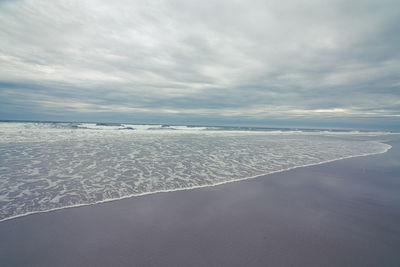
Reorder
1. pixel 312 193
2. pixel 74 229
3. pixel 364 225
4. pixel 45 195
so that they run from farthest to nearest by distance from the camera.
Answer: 1. pixel 312 193
2. pixel 45 195
3. pixel 364 225
4. pixel 74 229

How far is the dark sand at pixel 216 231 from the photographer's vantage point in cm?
291

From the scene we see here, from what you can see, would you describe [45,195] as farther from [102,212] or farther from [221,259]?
[221,259]

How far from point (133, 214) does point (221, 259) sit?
2341 millimetres

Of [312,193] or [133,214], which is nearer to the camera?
[133,214]

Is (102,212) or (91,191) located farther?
(91,191)

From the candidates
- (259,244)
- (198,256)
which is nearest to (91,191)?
(198,256)

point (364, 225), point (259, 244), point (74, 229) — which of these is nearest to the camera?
point (259, 244)

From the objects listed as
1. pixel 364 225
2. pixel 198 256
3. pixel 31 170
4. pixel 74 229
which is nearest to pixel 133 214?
pixel 74 229

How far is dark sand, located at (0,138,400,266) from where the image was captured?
2912 mm

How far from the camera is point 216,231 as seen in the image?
3635 mm

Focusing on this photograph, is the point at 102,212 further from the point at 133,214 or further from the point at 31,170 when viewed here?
the point at 31,170

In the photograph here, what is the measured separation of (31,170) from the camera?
770cm

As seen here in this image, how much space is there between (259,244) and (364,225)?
2552mm

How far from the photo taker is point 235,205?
4906 mm
